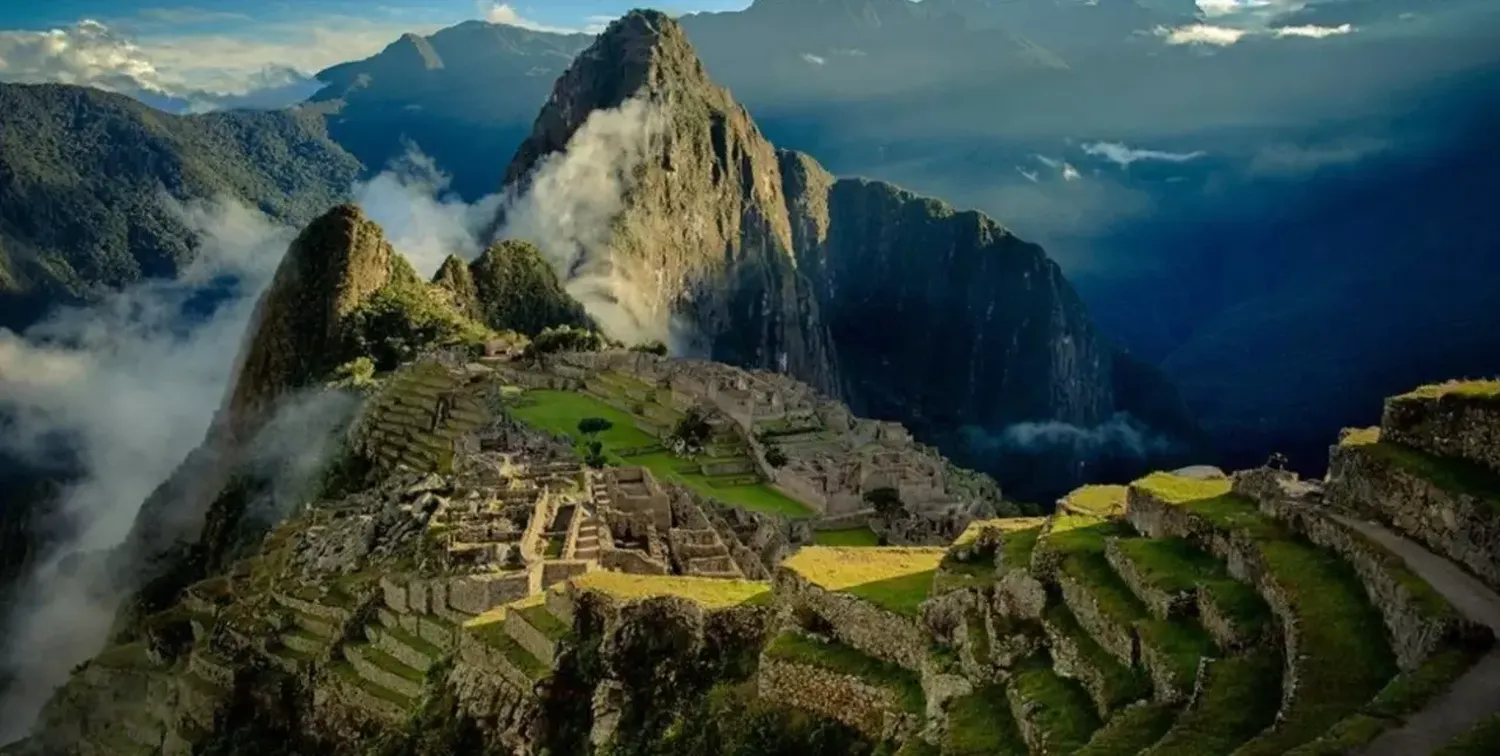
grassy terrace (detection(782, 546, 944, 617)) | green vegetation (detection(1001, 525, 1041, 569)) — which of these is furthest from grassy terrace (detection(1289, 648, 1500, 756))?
grassy terrace (detection(782, 546, 944, 617))

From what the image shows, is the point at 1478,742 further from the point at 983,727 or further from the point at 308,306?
the point at 308,306

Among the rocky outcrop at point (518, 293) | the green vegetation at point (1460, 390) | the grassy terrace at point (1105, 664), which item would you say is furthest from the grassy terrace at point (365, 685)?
the rocky outcrop at point (518, 293)

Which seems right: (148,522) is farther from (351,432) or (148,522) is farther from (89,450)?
(89,450)

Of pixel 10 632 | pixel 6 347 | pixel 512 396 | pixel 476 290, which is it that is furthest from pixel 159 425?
pixel 512 396

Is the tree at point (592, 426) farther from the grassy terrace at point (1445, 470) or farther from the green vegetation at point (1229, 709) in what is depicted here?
the green vegetation at point (1229, 709)

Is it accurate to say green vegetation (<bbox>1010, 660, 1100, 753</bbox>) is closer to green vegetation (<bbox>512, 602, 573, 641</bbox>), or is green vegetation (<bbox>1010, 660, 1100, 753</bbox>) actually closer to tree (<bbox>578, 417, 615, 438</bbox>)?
green vegetation (<bbox>512, 602, 573, 641</bbox>)

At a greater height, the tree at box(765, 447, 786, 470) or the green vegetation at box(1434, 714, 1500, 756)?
the green vegetation at box(1434, 714, 1500, 756)
